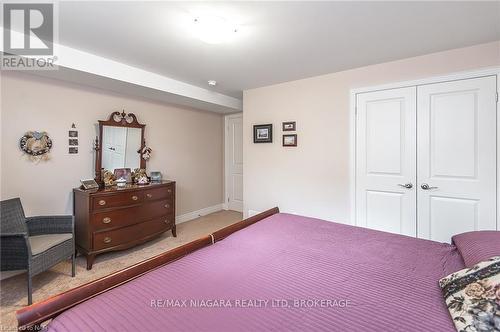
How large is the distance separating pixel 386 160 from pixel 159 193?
3.01 metres

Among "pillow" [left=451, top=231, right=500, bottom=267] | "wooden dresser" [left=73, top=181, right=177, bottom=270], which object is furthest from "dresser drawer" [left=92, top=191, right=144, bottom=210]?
"pillow" [left=451, top=231, right=500, bottom=267]

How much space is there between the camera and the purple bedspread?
905mm

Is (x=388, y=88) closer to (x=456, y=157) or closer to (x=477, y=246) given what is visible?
(x=456, y=157)

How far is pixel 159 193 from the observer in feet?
11.2

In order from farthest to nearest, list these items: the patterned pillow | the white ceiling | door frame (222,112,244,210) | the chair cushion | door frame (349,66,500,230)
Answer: door frame (222,112,244,210), door frame (349,66,500,230), the chair cushion, the white ceiling, the patterned pillow

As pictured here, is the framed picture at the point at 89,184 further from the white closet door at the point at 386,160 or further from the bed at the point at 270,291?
the white closet door at the point at 386,160

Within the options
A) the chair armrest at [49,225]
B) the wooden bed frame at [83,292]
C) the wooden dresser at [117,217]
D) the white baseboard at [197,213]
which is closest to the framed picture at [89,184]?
the wooden dresser at [117,217]

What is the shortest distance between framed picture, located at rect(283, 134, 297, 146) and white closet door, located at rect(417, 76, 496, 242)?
147 centimetres

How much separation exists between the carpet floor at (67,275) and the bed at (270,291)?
4.79 feet

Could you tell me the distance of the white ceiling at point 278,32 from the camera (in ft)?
5.65

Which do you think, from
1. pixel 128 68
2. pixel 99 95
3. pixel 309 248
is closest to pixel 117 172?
pixel 99 95

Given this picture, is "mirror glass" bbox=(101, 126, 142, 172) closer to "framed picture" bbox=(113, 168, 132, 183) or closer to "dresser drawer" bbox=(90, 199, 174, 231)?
"framed picture" bbox=(113, 168, 132, 183)

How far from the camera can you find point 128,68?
2814mm

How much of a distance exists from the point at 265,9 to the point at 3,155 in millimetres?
2878
